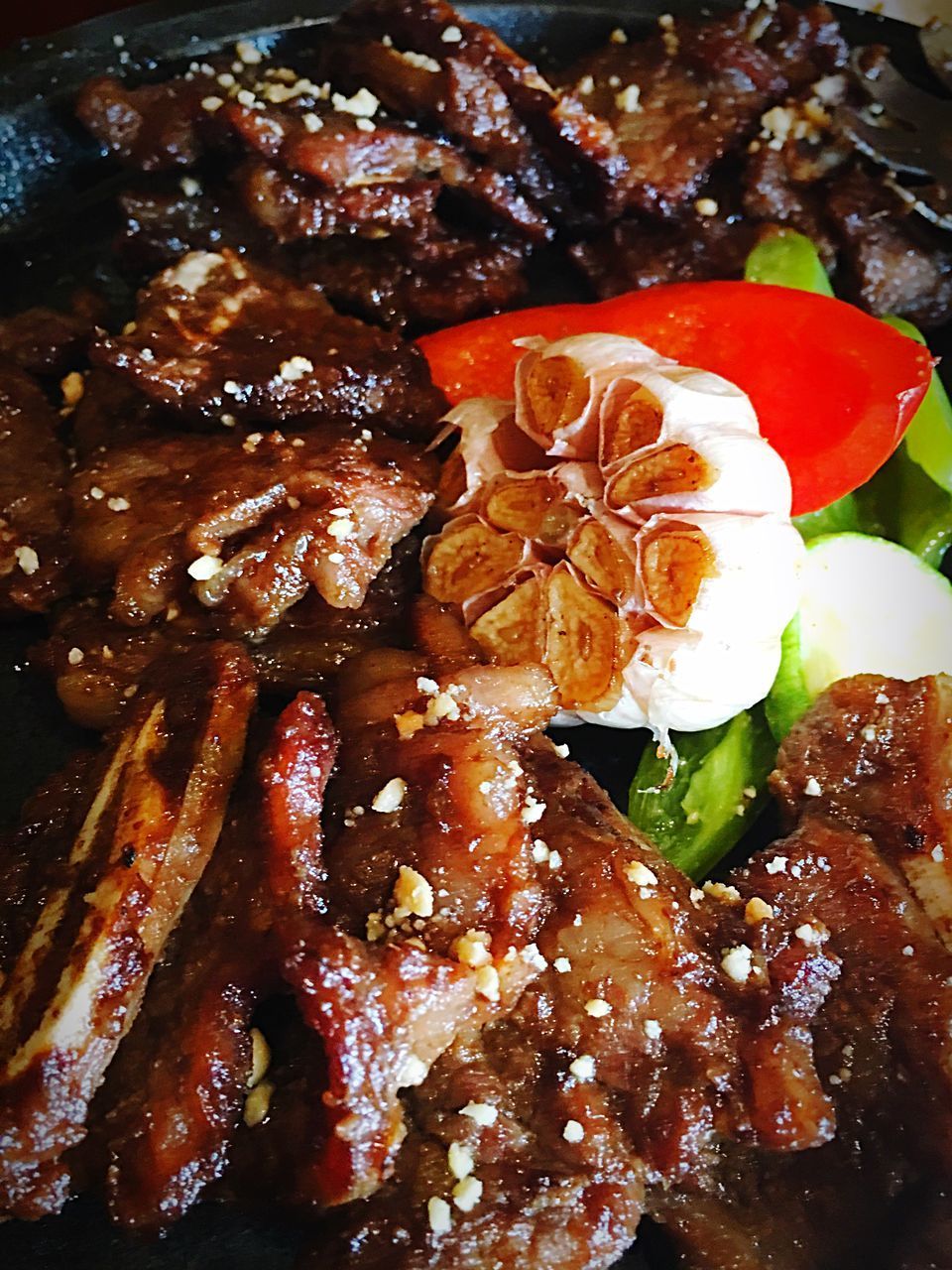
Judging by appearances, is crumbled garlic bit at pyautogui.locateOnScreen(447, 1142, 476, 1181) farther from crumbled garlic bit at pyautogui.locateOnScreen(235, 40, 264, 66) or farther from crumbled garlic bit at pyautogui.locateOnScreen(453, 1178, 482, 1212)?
crumbled garlic bit at pyautogui.locateOnScreen(235, 40, 264, 66)

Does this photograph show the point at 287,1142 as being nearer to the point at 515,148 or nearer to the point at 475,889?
the point at 475,889

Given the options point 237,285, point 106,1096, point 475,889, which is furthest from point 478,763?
point 237,285

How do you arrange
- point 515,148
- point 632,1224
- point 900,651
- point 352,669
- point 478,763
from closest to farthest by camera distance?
point 632,1224
point 478,763
point 352,669
point 900,651
point 515,148

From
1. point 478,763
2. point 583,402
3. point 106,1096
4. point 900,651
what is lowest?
point 900,651

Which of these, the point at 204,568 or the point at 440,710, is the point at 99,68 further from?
the point at 440,710

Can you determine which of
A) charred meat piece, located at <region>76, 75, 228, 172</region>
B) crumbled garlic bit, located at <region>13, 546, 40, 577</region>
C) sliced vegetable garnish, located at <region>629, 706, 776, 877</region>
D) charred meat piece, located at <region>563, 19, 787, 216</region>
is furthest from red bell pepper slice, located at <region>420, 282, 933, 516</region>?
crumbled garlic bit, located at <region>13, 546, 40, 577</region>
